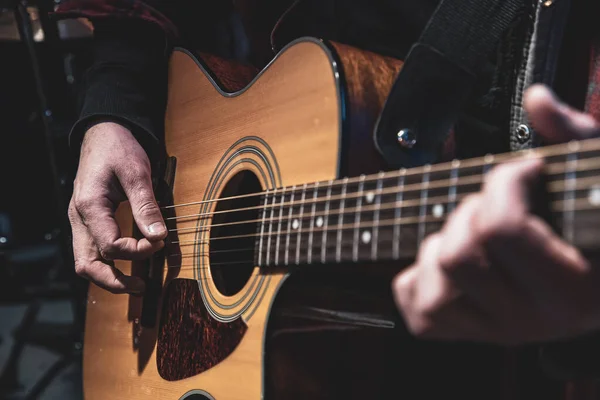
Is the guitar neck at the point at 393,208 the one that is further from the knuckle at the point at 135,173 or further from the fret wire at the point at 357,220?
the knuckle at the point at 135,173

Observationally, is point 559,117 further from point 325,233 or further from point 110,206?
point 110,206

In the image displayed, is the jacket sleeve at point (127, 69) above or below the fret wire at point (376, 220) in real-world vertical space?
above

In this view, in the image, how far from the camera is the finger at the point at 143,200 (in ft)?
3.07

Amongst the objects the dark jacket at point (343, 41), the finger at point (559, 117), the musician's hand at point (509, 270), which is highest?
the dark jacket at point (343, 41)

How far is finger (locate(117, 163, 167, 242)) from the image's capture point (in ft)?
3.07

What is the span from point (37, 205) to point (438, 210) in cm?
288

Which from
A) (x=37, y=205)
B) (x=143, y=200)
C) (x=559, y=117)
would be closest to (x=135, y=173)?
(x=143, y=200)

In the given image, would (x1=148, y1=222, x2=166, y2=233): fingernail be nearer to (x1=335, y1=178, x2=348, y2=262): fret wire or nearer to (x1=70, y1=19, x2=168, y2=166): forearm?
(x1=70, y1=19, x2=168, y2=166): forearm

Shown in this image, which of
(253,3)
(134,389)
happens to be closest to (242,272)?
(134,389)

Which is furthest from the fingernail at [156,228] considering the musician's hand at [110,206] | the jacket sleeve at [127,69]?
the jacket sleeve at [127,69]

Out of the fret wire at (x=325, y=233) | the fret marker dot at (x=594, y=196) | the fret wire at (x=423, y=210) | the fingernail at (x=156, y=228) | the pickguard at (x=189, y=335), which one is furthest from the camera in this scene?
the fingernail at (x=156, y=228)

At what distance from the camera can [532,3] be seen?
683 millimetres

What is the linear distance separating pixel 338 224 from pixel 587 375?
11.4 inches

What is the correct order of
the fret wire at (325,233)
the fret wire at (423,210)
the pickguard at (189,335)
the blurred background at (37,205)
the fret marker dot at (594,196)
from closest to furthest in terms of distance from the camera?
the fret marker dot at (594,196), the fret wire at (423,210), the fret wire at (325,233), the pickguard at (189,335), the blurred background at (37,205)
